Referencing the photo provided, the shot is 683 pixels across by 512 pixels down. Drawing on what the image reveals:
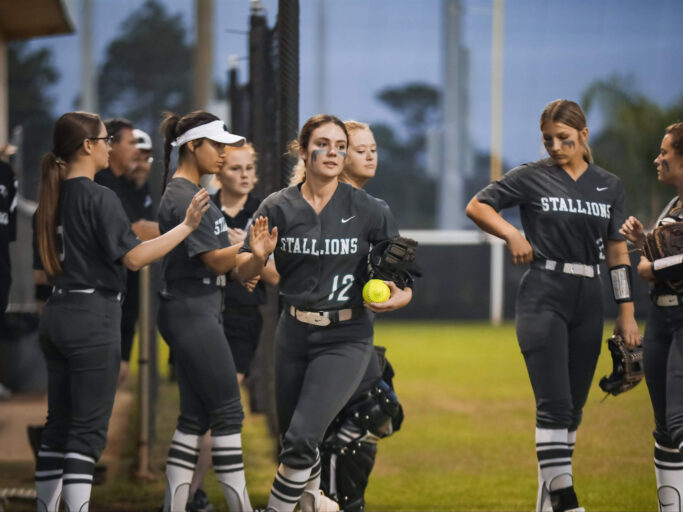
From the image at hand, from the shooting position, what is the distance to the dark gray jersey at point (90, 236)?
4.34 metres

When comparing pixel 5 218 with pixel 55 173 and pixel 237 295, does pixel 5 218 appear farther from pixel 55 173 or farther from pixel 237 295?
pixel 237 295

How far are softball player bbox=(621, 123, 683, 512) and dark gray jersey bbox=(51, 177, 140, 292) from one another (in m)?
2.40

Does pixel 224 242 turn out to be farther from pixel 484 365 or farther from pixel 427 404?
pixel 484 365

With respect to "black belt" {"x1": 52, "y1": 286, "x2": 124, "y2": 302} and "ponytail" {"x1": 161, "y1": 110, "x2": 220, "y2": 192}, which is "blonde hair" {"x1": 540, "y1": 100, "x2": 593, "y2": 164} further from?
"black belt" {"x1": 52, "y1": 286, "x2": 124, "y2": 302}

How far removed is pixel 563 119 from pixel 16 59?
2133 cm

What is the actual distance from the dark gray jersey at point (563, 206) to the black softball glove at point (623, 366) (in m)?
0.46

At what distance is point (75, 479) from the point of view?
4359mm

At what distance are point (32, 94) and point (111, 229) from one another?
66.9 feet

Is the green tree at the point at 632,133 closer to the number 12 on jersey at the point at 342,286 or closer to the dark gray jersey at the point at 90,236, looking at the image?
the number 12 on jersey at the point at 342,286

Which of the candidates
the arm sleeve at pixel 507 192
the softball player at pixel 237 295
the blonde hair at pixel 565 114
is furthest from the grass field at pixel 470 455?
the blonde hair at pixel 565 114

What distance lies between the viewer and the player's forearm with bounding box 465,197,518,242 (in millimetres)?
4949

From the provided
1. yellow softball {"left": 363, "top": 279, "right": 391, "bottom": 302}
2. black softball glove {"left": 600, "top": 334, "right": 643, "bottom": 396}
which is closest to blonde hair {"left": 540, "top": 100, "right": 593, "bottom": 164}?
black softball glove {"left": 600, "top": 334, "right": 643, "bottom": 396}

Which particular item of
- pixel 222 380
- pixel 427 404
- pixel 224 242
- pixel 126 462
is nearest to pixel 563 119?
pixel 224 242

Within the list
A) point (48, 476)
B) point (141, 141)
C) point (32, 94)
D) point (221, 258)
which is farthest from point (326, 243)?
point (32, 94)
